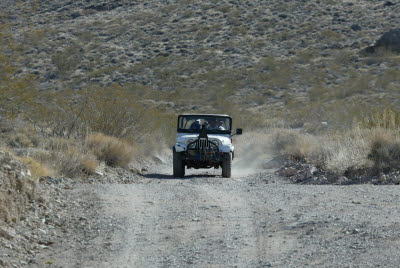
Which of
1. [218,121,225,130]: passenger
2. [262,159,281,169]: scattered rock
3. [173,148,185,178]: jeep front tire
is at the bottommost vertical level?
[262,159,281,169]: scattered rock

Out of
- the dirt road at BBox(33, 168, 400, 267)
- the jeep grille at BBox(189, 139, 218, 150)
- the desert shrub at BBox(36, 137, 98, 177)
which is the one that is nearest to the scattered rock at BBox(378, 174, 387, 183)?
the dirt road at BBox(33, 168, 400, 267)

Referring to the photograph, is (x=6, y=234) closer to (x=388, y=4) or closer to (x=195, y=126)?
(x=195, y=126)

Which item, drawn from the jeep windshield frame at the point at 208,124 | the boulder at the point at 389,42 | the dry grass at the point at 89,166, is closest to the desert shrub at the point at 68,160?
the dry grass at the point at 89,166

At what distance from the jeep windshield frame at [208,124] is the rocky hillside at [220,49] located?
2420cm

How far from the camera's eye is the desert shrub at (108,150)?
19.2m

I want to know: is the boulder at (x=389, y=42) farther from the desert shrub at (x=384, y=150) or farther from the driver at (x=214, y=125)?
the desert shrub at (x=384, y=150)

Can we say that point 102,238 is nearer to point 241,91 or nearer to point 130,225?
point 130,225

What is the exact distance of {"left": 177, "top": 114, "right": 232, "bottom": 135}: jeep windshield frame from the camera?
19297 millimetres

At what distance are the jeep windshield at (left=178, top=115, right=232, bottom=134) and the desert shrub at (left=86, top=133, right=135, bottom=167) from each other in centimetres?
192

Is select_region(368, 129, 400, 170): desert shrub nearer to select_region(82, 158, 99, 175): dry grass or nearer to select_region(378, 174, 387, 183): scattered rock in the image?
select_region(378, 174, 387, 183): scattered rock

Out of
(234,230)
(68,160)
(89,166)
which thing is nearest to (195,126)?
(89,166)

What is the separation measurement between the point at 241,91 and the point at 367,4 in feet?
56.9

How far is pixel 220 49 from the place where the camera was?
2015 inches

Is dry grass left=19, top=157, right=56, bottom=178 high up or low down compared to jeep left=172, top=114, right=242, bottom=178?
up
